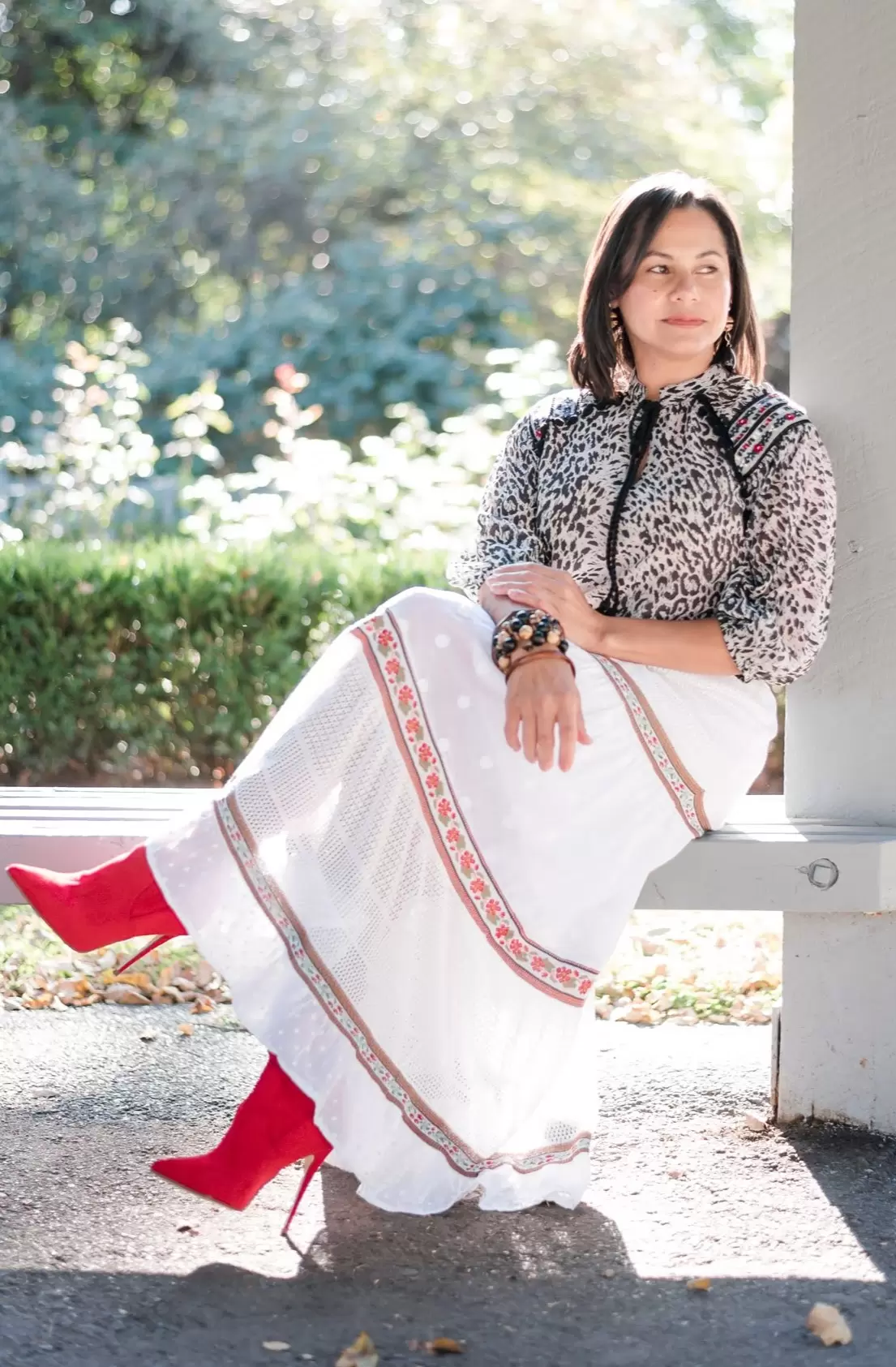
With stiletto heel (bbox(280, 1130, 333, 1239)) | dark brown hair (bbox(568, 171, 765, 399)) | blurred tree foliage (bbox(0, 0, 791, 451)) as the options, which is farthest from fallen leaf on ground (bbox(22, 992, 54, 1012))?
blurred tree foliage (bbox(0, 0, 791, 451))

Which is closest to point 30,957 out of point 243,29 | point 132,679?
point 132,679

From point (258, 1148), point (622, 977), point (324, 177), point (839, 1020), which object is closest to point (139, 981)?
point (622, 977)

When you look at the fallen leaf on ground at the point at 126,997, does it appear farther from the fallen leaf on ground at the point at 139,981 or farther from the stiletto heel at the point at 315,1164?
the stiletto heel at the point at 315,1164

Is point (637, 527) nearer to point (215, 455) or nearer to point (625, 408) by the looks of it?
point (625, 408)

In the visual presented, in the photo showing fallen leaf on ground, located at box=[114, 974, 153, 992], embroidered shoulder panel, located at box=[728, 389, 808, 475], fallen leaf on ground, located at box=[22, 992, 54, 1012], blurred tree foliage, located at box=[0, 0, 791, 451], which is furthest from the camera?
blurred tree foliage, located at box=[0, 0, 791, 451]

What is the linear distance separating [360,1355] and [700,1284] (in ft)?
1.72

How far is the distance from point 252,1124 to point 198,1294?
242 millimetres

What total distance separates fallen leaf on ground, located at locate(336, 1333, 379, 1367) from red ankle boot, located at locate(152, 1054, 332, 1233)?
272 millimetres

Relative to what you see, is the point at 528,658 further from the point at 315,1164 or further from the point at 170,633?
the point at 170,633

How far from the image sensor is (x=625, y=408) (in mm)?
2916

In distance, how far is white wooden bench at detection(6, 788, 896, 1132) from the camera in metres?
2.69

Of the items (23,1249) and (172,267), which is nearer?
(23,1249)

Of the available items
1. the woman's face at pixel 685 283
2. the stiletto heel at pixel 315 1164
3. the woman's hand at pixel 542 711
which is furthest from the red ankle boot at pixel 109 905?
the woman's face at pixel 685 283

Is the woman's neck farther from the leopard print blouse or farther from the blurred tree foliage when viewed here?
the blurred tree foliage
